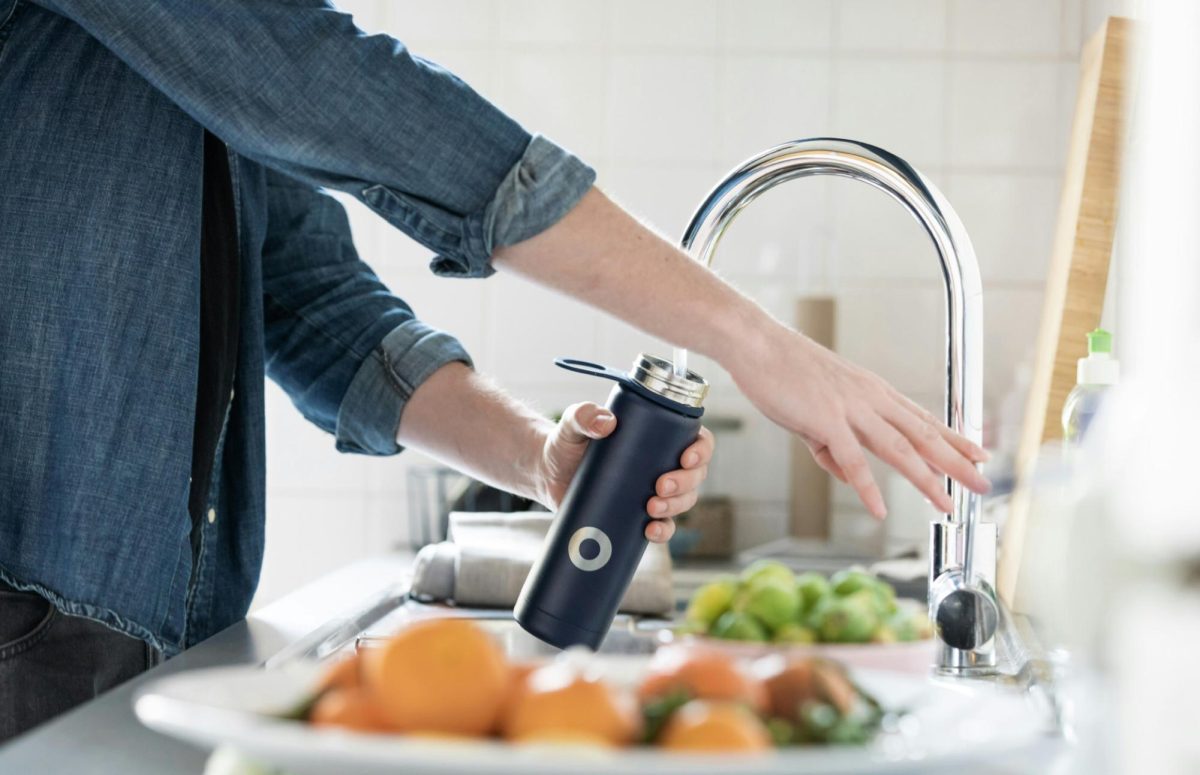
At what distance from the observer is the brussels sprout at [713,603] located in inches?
29.4

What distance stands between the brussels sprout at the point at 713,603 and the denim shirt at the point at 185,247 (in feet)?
0.76

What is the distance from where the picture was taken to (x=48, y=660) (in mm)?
866

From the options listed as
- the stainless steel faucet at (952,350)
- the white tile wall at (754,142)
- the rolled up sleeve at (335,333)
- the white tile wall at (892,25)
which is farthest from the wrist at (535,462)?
the white tile wall at (892,25)

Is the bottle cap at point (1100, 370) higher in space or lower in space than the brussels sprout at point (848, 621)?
higher

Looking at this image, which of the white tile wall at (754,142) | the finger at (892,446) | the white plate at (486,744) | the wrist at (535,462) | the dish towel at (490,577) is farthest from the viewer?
the white tile wall at (754,142)

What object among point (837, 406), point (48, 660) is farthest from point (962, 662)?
point (48, 660)

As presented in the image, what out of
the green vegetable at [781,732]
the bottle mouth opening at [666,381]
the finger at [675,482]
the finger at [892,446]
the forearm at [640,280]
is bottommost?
the green vegetable at [781,732]

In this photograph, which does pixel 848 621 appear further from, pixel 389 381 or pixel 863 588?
pixel 389 381

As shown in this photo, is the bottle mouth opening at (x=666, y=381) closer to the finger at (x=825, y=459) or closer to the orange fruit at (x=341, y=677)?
the finger at (x=825, y=459)

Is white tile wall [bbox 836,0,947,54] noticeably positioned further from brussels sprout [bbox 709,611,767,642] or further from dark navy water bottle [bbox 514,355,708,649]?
brussels sprout [bbox 709,611,767,642]

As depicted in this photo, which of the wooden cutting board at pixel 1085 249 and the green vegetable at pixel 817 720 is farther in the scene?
the wooden cutting board at pixel 1085 249

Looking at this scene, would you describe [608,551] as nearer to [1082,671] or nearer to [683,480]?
[683,480]

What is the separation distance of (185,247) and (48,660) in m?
0.30

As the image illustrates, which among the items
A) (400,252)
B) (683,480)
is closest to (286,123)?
(683,480)
